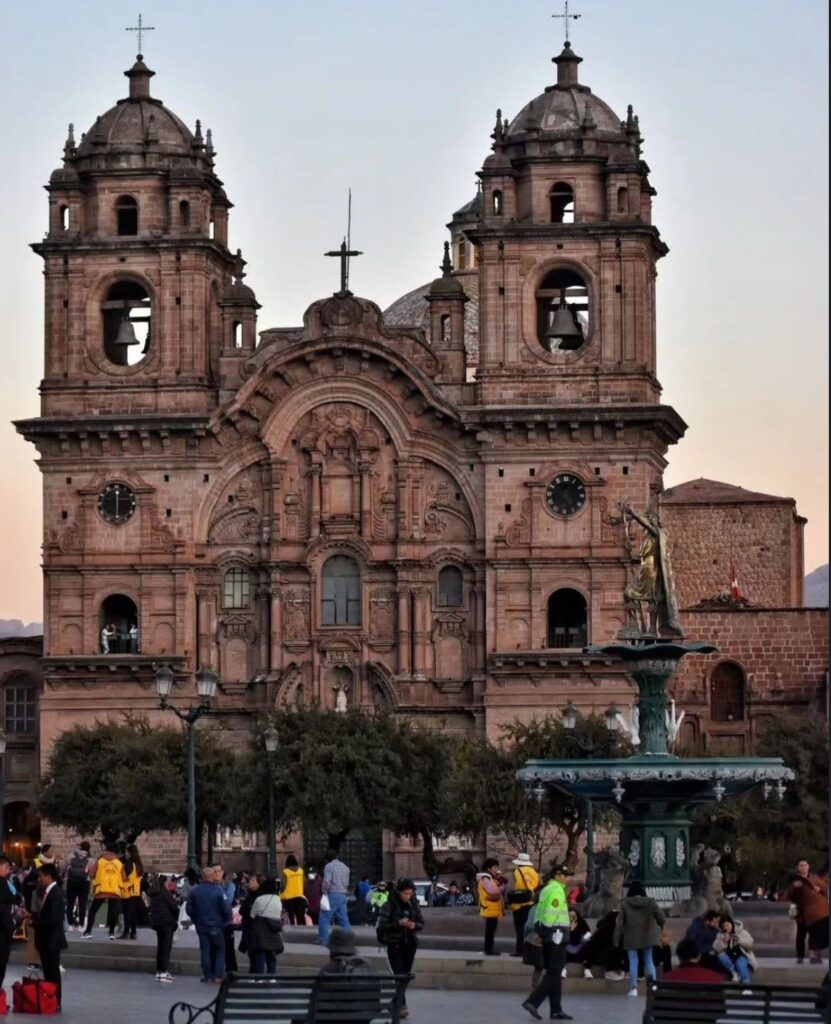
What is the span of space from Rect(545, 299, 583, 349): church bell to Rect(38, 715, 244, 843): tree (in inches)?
473

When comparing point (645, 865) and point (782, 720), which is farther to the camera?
point (782, 720)

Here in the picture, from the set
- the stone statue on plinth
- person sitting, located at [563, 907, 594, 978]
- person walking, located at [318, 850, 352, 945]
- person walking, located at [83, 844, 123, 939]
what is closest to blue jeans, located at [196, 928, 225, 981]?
person sitting, located at [563, 907, 594, 978]

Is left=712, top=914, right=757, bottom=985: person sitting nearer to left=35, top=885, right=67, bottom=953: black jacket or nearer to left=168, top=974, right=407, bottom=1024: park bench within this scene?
left=35, top=885, right=67, bottom=953: black jacket

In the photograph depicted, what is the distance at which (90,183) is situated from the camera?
264ft

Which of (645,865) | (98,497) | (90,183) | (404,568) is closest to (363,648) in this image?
(404,568)

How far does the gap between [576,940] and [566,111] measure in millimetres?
44366

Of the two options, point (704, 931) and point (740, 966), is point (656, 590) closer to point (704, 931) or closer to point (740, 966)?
point (740, 966)

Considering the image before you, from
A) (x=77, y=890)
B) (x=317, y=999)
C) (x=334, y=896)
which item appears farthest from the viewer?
(x=77, y=890)

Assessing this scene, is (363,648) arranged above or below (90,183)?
below

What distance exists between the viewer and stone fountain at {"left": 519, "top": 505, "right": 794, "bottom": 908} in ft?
140

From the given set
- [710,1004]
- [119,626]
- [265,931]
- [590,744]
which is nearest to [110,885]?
[265,931]

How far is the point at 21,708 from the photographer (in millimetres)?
82562

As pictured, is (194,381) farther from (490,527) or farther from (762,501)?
(762,501)

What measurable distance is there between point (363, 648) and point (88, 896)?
25.9m
